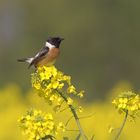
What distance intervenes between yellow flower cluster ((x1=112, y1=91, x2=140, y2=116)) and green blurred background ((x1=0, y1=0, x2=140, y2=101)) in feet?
43.5

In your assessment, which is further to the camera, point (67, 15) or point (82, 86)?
point (67, 15)

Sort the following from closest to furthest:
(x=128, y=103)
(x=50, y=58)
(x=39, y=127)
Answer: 1. (x=39, y=127)
2. (x=128, y=103)
3. (x=50, y=58)

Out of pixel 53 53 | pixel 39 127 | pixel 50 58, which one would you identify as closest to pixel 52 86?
pixel 39 127

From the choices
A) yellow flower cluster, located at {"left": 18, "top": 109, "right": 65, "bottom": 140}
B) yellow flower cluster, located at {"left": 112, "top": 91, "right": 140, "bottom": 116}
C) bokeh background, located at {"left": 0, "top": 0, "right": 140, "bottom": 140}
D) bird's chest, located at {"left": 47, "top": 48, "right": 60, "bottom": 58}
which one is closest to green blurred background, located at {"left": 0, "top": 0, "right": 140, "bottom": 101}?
bokeh background, located at {"left": 0, "top": 0, "right": 140, "bottom": 140}

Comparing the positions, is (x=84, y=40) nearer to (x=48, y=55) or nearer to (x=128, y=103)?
(x=48, y=55)

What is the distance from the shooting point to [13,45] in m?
25.3

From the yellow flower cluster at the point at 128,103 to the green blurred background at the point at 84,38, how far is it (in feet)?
43.5

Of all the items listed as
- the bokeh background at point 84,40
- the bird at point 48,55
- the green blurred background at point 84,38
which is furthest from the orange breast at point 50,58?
the green blurred background at point 84,38

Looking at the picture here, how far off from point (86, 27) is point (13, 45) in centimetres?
202

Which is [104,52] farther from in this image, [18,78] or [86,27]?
[18,78]

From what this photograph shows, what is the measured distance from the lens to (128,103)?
611cm

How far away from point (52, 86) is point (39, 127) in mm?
251

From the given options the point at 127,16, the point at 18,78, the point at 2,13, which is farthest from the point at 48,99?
the point at 2,13

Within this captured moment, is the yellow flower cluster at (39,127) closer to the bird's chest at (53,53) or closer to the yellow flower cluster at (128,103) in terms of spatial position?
the yellow flower cluster at (128,103)
